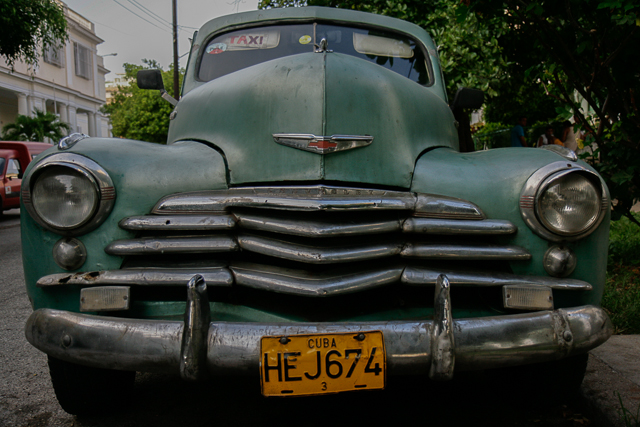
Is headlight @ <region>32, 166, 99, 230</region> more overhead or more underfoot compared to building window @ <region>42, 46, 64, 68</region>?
more underfoot

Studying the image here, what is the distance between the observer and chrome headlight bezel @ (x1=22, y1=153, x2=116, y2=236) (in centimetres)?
179

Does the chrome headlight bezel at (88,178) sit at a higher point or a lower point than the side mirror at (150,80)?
lower

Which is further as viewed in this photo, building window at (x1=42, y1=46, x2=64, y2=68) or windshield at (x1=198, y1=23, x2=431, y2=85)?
building window at (x1=42, y1=46, x2=64, y2=68)

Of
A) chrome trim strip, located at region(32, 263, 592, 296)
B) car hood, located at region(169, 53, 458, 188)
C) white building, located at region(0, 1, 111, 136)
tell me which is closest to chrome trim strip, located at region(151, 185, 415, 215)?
car hood, located at region(169, 53, 458, 188)

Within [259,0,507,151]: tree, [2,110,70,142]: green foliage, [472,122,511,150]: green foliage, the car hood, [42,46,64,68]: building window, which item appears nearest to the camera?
the car hood

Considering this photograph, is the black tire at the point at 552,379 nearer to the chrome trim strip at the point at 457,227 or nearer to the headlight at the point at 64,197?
the chrome trim strip at the point at 457,227

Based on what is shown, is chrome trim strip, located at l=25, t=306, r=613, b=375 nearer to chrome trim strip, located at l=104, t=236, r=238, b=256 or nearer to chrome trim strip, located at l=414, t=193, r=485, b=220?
chrome trim strip, located at l=104, t=236, r=238, b=256

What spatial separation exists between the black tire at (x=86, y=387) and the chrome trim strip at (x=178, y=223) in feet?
2.06

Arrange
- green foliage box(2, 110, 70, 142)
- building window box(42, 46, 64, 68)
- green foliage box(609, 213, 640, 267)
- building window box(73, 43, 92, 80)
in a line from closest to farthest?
green foliage box(609, 213, 640, 267)
green foliage box(2, 110, 70, 142)
building window box(42, 46, 64, 68)
building window box(73, 43, 92, 80)

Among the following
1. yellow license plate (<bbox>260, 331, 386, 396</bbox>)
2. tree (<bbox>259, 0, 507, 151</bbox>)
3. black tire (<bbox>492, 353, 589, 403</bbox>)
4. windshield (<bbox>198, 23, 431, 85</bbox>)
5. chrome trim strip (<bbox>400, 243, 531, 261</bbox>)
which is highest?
tree (<bbox>259, 0, 507, 151</bbox>)

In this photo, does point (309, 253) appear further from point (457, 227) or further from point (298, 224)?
point (457, 227)

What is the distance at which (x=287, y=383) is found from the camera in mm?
1505

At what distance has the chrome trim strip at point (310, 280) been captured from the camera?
166cm

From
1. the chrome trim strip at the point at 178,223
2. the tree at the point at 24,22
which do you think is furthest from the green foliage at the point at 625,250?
the tree at the point at 24,22
